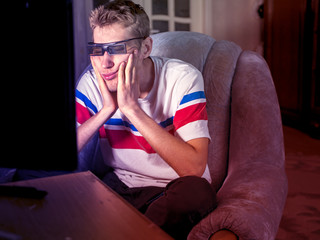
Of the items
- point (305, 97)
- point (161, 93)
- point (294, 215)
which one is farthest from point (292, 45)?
point (161, 93)

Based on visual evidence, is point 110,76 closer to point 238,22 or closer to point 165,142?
point 165,142

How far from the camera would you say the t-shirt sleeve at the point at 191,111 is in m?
1.11

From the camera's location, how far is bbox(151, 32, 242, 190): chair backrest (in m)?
1.34

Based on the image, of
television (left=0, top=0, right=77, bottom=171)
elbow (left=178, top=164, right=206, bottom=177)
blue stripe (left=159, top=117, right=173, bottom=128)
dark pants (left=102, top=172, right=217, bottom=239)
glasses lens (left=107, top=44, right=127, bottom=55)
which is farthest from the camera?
blue stripe (left=159, top=117, right=173, bottom=128)

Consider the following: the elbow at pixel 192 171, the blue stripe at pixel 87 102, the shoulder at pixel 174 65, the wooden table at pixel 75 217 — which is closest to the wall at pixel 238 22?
the shoulder at pixel 174 65

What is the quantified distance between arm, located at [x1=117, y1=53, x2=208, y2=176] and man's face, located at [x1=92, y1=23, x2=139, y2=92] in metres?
0.06

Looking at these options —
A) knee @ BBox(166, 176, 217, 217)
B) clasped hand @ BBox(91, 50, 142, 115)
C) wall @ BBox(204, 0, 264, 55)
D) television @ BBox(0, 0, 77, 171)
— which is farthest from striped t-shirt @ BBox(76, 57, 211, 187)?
wall @ BBox(204, 0, 264, 55)

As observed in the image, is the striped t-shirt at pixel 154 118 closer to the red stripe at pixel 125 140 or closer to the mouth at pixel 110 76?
the red stripe at pixel 125 140

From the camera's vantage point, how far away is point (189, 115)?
A: 1.14 metres

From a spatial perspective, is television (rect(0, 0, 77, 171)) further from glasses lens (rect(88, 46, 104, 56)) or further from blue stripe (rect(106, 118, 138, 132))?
blue stripe (rect(106, 118, 138, 132))

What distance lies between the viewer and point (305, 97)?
3932 mm

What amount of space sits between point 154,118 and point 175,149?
0.81 ft

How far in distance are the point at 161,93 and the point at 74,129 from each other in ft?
2.49

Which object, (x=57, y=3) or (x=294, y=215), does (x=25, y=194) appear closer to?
(x=57, y=3)
